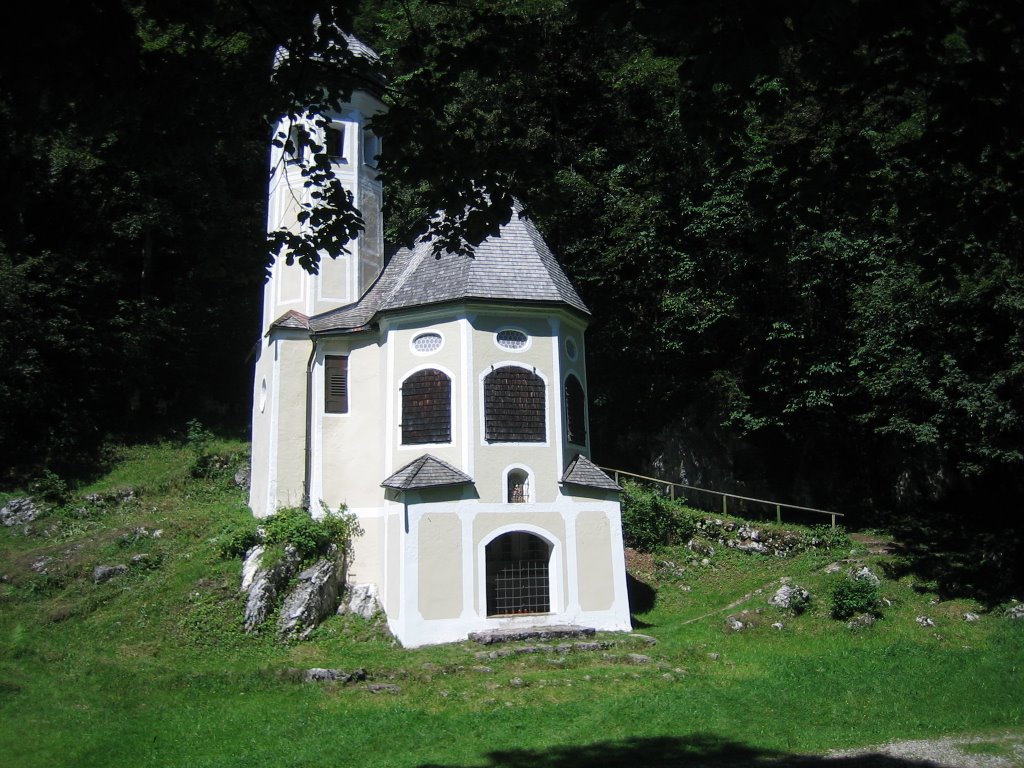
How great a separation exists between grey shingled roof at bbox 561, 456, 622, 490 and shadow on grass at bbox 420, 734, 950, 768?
26.8 feet

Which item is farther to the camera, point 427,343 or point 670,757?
point 427,343

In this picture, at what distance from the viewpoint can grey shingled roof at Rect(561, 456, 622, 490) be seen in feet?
58.5

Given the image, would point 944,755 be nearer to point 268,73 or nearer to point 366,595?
point 268,73

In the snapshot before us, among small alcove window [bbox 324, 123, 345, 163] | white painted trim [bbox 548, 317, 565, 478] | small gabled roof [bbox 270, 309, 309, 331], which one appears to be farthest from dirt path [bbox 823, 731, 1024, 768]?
small alcove window [bbox 324, 123, 345, 163]

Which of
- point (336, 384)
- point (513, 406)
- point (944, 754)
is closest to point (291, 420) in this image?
point (336, 384)

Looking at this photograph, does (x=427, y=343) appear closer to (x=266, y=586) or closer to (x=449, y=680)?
(x=266, y=586)

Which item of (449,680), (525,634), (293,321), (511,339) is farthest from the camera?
(293,321)

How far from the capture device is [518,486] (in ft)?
58.9

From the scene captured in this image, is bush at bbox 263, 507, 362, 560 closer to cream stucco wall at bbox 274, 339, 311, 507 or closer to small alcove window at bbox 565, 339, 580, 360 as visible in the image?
cream stucco wall at bbox 274, 339, 311, 507

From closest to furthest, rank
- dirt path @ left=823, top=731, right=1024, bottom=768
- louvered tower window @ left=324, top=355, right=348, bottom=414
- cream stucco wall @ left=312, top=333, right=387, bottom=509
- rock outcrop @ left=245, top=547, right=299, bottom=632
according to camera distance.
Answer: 1. dirt path @ left=823, top=731, right=1024, bottom=768
2. rock outcrop @ left=245, top=547, right=299, bottom=632
3. cream stucco wall @ left=312, top=333, right=387, bottom=509
4. louvered tower window @ left=324, top=355, right=348, bottom=414

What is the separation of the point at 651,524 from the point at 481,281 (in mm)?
8244

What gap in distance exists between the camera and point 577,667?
46.7 ft

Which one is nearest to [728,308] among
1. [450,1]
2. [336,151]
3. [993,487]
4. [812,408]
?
[812,408]

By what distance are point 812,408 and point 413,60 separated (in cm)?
1990
